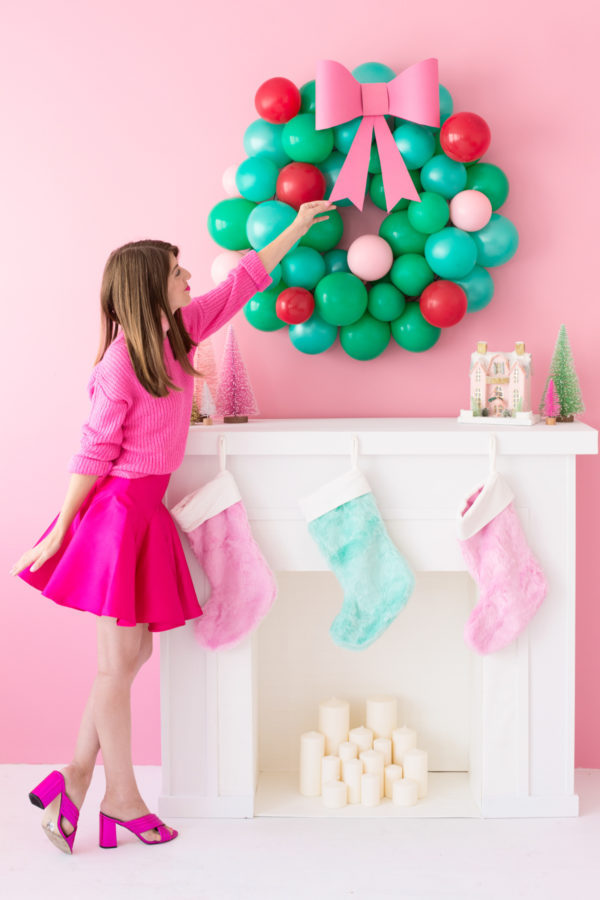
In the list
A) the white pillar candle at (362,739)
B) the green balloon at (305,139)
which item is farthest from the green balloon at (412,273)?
the white pillar candle at (362,739)

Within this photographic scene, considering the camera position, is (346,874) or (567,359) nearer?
(346,874)

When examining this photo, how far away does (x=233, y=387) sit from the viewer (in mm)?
2125

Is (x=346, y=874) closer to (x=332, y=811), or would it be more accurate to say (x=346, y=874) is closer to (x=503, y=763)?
(x=332, y=811)

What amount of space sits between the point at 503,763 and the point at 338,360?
1.09m

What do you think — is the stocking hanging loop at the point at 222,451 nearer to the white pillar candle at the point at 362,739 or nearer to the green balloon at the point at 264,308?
the green balloon at the point at 264,308

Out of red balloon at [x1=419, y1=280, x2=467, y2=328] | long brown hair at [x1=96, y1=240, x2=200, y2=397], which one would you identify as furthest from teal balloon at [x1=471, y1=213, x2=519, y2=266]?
long brown hair at [x1=96, y1=240, x2=200, y2=397]

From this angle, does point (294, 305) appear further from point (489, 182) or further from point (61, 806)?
point (61, 806)

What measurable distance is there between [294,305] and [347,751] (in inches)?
44.6

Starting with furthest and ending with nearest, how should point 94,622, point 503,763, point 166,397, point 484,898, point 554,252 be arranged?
1. point 94,622
2. point 554,252
3. point 503,763
4. point 166,397
5. point 484,898

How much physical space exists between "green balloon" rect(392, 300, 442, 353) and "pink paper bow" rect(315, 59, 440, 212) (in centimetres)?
27

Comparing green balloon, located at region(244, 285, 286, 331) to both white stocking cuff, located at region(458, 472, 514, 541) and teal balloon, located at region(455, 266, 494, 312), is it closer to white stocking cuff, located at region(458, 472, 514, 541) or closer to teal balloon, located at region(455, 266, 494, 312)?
teal balloon, located at region(455, 266, 494, 312)

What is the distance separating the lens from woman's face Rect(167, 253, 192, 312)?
1865mm

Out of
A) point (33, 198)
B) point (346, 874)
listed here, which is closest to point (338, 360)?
point (33, 198)

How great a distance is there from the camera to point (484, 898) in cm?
170
